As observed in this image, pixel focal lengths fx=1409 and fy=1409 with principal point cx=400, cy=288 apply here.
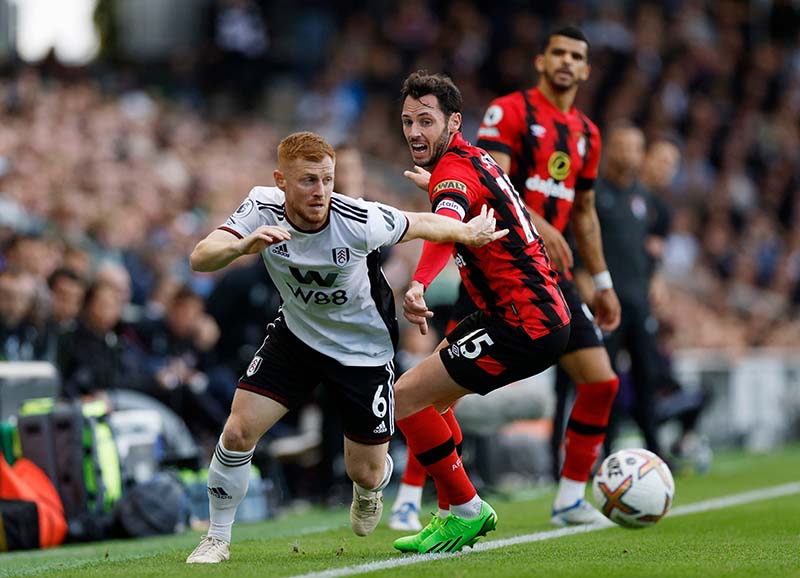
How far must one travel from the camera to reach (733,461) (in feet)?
48.9

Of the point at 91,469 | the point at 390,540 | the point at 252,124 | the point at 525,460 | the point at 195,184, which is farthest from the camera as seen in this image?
the point at 252,124

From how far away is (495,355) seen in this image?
262 inches

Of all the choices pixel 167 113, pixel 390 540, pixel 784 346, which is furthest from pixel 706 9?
pixel 390 540

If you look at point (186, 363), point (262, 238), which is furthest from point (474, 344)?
point (186, 363)

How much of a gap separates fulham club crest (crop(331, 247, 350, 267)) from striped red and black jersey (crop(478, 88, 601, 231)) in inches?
78.8

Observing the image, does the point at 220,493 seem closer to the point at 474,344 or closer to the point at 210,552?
the point at 210,552

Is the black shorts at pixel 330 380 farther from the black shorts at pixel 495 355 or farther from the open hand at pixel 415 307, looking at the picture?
the open hand at pixel 415 307

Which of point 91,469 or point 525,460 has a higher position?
point 91,469

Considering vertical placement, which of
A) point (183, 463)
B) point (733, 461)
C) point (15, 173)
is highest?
point (15, 173)

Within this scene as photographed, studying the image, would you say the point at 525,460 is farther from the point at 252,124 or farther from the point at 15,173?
the point at 252,124

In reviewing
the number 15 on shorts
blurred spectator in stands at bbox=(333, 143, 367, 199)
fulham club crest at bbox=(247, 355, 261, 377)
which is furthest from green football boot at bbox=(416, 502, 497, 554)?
blurred spectator in stands at bbox=(333, 143, 367, 199)

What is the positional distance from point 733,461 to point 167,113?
370 inches

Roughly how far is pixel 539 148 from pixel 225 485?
2.87m

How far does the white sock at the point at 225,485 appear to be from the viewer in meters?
6.43
